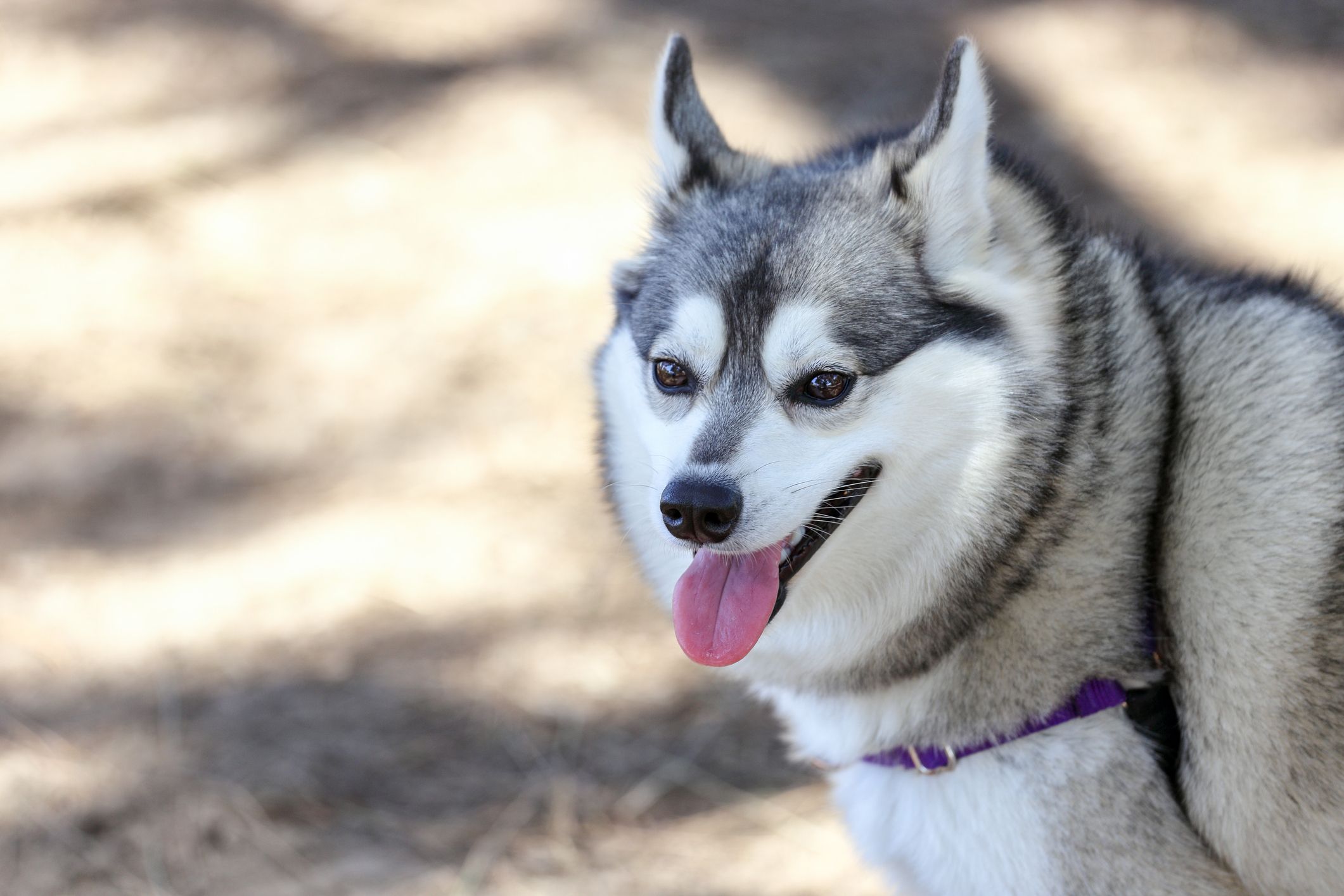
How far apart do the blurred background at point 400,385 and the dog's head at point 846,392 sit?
1611 mm

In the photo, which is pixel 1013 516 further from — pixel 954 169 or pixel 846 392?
pixel 954 169

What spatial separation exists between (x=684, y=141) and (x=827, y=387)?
905 mm

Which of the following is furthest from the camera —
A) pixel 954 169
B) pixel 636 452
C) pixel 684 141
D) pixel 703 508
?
pixel 684 141

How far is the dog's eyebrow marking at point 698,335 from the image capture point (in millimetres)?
2650

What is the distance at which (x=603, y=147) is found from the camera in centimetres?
670

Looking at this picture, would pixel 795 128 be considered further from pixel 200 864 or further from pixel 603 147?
pixel 200 864

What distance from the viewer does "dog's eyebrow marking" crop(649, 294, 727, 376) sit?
2.65m

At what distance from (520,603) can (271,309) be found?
235 cm

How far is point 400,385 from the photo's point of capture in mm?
5969

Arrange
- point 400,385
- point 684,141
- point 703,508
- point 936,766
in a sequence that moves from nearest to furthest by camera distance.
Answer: point 703,508 < point 936,766 < point 684,141 < point 400,385

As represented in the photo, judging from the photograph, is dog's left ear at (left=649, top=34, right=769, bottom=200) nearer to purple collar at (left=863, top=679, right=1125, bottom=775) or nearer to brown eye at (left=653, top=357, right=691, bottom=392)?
brown eye at (left=653, top=357, right=691, bottom=392)

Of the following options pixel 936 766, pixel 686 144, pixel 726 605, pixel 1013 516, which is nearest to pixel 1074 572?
pixel 1013 516

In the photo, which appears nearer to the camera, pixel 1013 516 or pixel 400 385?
pixel 1013 516

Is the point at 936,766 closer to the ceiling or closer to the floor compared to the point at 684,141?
closer to the floor
